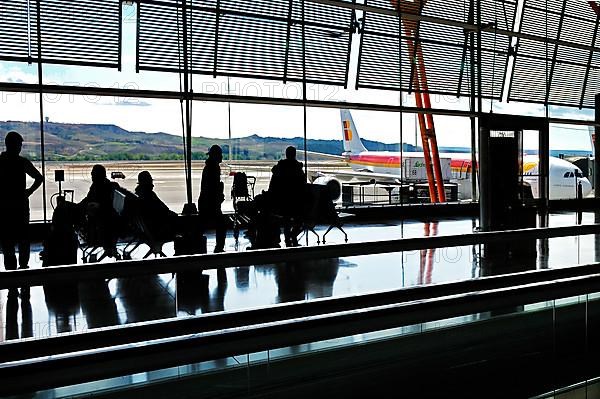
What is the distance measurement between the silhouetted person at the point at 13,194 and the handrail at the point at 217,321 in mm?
5786

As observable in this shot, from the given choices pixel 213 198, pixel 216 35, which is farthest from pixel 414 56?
pixel 213 198

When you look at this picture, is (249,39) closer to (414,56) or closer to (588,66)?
(414,56)

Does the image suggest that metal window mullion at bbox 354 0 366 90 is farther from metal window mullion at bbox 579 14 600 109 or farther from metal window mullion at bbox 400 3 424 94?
metal window mullion at bbox 579 14 600 109

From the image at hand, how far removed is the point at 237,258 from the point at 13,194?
5233 mm

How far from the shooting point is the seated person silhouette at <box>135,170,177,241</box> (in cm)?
898

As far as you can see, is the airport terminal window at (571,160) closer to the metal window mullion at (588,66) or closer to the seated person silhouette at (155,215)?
the metal window mullion at (588,66)

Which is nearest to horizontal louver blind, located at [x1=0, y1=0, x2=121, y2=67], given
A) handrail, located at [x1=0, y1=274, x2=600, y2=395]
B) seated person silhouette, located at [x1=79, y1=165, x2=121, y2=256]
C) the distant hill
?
the distant hill

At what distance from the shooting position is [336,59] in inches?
567

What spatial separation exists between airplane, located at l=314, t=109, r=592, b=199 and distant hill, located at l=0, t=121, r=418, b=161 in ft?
4.37

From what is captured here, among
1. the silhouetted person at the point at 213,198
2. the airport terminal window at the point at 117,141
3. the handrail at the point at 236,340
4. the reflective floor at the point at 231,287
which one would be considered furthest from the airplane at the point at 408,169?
the handrail at the point at 236,340

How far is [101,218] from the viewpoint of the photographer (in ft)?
30.8

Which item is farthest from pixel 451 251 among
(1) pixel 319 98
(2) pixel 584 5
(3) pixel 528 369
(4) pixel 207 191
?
(2) pixel 584 5

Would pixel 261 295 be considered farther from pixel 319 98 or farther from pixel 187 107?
pixel 319 98

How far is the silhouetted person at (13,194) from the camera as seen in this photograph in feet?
24.3
